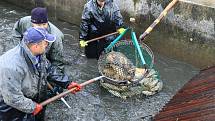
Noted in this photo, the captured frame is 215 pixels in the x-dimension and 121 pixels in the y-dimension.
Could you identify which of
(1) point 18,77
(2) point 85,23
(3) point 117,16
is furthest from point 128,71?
(1) point 18,77

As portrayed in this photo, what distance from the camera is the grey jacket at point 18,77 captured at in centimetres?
577

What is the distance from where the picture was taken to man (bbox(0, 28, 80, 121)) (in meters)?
5.78

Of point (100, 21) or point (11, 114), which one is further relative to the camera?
point (100, 21)

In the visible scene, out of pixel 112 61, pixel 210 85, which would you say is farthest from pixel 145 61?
pixel 210 85

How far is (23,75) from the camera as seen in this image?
19.5 ft

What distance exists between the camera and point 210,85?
655 cm

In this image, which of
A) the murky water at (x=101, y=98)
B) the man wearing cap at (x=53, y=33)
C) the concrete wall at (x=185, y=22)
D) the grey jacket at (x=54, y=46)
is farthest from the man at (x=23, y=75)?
the concrete wall at (x=185, y=22)

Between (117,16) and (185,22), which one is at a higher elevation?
(117,16)

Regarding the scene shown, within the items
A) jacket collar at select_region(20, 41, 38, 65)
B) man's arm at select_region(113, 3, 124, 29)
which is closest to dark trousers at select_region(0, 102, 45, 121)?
jacket collar at select_region(20, 41, 38, 65)

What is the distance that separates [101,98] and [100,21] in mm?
1992

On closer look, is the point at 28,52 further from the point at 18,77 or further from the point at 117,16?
the point at 117,16

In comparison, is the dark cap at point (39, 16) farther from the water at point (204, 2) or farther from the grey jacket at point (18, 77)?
the water at point (204, 2)

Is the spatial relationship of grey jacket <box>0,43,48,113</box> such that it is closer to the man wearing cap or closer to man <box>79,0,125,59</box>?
the man wearing cap

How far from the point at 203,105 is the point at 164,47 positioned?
523 centimetres
